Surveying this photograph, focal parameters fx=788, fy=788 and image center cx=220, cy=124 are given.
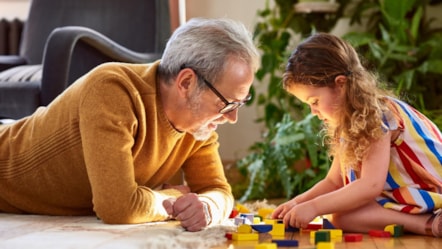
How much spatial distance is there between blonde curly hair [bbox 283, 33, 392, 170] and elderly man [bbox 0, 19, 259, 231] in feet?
0.57

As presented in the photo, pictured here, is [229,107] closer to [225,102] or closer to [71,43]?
[225,102]

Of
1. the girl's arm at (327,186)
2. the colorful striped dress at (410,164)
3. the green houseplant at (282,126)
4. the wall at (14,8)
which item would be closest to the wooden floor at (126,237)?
the colorful striped dress at (410,164)

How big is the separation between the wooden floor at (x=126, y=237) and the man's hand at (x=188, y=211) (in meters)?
0.03

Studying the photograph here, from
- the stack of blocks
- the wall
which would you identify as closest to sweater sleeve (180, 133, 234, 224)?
the stack of blocks

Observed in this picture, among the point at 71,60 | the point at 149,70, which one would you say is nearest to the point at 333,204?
the point at 149,70

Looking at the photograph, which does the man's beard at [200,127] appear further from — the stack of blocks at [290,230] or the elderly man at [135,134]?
the stack of blocks at [290,230]

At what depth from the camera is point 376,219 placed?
86.9 inches

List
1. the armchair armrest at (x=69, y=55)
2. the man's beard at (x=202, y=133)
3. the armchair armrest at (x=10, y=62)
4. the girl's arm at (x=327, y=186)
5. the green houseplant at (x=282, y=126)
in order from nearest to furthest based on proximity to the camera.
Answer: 1. the man's beard at (x=202, y=133)
2. the girl's arm at (x=327, y=186)
3. the armchair armrest at (x=69, y=55)
4. the armchair armrest at (x=10, y=62)
5. the green houseplant at (x=282, y=126)

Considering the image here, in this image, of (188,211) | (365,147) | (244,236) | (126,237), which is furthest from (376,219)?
(126,237)

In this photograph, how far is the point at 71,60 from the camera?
9.68ft

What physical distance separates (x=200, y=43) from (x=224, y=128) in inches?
99.7

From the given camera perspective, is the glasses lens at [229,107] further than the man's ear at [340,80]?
No

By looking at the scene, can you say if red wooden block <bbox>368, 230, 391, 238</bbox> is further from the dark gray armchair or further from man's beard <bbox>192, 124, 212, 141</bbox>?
the dark gray armchair

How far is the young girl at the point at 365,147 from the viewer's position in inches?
85.2
